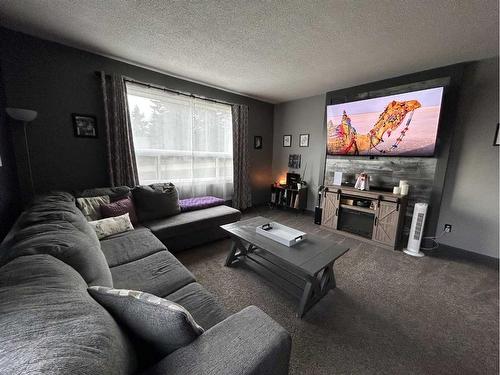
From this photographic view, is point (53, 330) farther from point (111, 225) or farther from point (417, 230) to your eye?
point (417, 230)

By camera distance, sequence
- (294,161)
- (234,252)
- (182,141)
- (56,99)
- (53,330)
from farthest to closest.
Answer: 1. (294,161)
2. (182,141)
3. (56,99)
4. (234,252)
5. (53,330)

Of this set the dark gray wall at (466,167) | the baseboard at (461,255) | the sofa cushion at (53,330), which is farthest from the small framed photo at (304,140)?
the sofa cushion at (53,330)

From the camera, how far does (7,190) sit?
6.17 feet

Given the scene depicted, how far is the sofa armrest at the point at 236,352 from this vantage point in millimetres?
622

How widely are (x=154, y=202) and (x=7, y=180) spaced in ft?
4.24

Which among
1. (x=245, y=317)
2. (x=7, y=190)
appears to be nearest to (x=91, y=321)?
(x=245, y=317)

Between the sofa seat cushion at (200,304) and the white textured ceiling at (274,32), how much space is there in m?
2.13

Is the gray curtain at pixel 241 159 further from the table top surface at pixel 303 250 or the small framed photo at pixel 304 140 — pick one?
the table top surface at pixel 303 250

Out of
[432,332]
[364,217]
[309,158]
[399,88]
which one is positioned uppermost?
[399,88]

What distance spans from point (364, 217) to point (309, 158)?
1.62 meters

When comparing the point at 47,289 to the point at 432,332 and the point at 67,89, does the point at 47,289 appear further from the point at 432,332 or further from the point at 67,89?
the point at 67,89

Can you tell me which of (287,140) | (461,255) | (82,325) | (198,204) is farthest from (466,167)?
(82,325)

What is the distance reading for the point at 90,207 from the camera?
2125 millimetres

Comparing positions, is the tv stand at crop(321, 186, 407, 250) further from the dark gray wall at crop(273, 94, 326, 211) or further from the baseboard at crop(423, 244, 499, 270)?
the dark gray wall at crop(273, 94, 326, 211)
